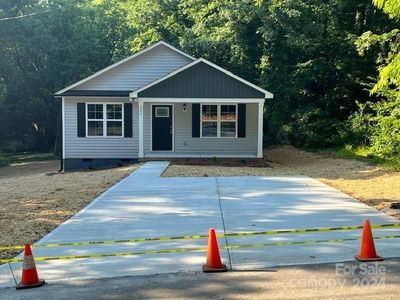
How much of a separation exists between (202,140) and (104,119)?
170 inches

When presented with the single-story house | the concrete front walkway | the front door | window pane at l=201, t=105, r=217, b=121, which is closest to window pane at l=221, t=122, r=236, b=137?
the single-story house

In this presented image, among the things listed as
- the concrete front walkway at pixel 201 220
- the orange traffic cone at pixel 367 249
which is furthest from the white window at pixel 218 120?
the orange traffic cone at pixel 367 249

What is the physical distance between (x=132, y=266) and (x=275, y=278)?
1.79 m

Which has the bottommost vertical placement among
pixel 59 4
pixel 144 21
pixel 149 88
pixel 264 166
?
pixel 264 166

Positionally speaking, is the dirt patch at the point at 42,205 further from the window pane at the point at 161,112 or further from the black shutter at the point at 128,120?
the window pane at the point at 161,112

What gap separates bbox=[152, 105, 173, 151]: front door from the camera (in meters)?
20.5

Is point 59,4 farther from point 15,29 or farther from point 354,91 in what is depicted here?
point 354,91

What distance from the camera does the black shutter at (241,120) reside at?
20.1 m

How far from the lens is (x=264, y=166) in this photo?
18297mm

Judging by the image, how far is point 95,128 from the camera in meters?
20.4

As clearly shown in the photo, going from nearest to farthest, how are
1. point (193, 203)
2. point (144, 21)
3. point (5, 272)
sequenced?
point (5, 272) < point (193, 203) < point (144, 21)

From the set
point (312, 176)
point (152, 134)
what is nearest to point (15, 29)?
point (152, 134)

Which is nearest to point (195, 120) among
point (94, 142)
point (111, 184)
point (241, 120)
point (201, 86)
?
point (201, 86)

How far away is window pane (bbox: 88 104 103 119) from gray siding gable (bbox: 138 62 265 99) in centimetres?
247
